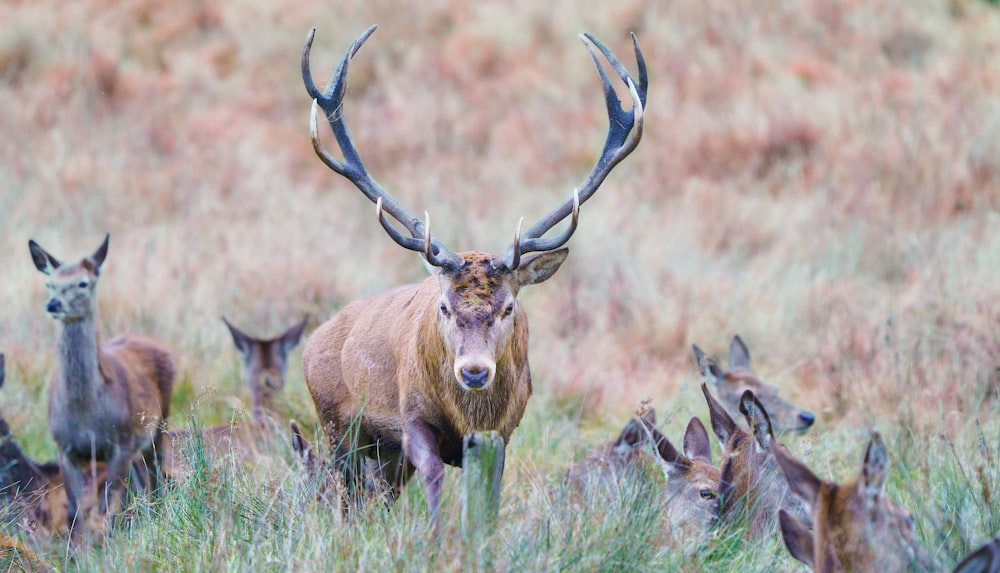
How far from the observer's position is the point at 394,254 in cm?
1168

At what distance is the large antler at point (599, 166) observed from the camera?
518cm

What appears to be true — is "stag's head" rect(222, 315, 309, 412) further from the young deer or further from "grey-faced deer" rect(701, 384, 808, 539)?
"grey-faced deer" rect(701, 384, 808, 539)

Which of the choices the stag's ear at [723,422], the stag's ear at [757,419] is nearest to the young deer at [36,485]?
the stag's ear at [723,422]

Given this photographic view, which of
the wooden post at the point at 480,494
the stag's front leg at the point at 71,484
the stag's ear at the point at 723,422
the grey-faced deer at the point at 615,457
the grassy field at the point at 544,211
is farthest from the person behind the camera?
the stag's front leg at the point at 71,484

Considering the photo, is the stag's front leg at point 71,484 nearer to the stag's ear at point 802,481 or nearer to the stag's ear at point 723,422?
the stag's ear at point 723,422

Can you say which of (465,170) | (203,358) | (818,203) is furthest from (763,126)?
(203,358)

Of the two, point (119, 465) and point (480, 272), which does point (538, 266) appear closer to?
point (480, 272)

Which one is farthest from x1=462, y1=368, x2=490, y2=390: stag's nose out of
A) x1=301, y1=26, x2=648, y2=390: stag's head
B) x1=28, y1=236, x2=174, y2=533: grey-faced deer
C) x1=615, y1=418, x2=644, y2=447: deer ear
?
x1=28, y1=236, x2=174, y2=533: grey-faced deer

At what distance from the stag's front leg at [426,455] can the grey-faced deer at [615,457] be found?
2.63 ft

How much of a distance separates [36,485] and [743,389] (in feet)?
12.3

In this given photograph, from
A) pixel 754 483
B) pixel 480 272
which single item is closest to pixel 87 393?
pixel 480 272

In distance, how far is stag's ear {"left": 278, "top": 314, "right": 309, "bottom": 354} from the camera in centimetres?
841

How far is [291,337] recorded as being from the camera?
8.53 meters

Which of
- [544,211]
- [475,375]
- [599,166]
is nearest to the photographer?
[475,375]
